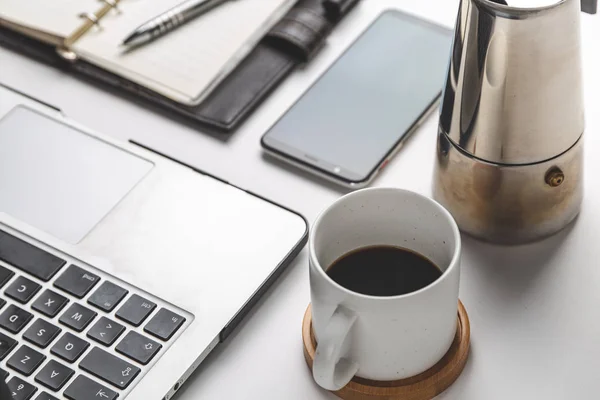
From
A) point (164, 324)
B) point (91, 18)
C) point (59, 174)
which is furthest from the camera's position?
point (91, 18)

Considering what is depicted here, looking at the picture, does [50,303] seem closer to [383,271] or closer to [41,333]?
[41,333]

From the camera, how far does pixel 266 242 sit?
645mm

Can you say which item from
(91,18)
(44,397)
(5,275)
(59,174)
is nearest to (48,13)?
(91,18)

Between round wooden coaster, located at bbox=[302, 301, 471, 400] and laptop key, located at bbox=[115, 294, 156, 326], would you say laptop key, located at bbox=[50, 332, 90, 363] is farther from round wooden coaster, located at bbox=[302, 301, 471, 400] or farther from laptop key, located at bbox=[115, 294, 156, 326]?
round wooden coaster, located at bbox=[302, 301, 471, 400]

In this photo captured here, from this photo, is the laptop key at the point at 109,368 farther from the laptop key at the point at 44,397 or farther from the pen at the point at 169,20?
the pen at the point at 169,20

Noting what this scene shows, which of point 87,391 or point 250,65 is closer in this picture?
point 87,391

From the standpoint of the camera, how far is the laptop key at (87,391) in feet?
1.83

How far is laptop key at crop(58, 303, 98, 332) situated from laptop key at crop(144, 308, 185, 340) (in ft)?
0.13

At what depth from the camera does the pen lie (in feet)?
2.59

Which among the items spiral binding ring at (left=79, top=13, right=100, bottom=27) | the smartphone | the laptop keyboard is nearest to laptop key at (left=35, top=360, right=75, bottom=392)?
the laptop keyboard

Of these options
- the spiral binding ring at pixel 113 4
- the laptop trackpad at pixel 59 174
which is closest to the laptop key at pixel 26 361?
the laptop trackpad at pixel 59 174

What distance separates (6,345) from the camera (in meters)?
0.59

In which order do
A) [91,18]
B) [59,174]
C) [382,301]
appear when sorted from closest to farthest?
[382,301]
[59,174]
[91,18]

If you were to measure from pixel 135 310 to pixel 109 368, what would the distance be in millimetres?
46
